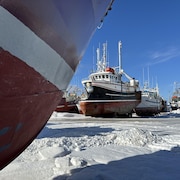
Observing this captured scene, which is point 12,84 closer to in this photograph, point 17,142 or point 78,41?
point 17,142

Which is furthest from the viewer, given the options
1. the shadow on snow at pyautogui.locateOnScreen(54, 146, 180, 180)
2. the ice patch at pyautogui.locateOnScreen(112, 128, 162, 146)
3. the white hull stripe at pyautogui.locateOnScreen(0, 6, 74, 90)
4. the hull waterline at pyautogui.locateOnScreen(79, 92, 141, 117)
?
the hull waterline at pyautogui.locateOnScreen(79, 92, 141, 117)

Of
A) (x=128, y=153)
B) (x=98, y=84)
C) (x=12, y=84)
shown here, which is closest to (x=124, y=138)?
(x=128, y=153)

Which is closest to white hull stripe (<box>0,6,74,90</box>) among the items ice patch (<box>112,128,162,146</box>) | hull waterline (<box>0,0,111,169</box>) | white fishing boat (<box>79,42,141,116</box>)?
hull waterline (<box>0,0,111,169</box>)

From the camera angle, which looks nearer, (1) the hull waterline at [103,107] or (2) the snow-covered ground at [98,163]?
(2) the snow-covered ground at [98,163]

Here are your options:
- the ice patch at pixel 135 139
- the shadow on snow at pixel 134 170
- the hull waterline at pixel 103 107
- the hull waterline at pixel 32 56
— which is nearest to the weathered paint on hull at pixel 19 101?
the hull waterline at pixel 32 56

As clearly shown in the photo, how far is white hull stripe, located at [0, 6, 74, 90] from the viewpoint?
1151 mm

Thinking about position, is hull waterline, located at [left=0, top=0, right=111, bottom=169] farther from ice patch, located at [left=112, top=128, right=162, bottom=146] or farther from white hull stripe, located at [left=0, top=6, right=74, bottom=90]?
ice patch, located at [left=112, top=128, right=162, bottom=146]

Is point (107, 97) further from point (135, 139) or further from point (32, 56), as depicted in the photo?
point (32, 56)

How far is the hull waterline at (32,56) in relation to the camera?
119cm

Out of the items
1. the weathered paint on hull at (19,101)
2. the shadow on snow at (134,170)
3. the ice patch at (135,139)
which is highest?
the weathered paint on hull at (19,101)

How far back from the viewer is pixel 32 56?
53.0 inches

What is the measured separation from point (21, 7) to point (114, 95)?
20186 millimetres

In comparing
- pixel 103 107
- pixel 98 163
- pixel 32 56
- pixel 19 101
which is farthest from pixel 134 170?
pixel 103 107

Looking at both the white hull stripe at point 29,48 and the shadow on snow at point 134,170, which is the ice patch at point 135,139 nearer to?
the shadow on snow at point 134,170
